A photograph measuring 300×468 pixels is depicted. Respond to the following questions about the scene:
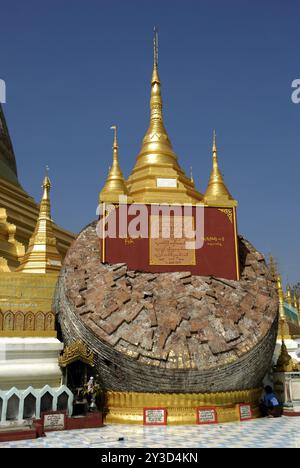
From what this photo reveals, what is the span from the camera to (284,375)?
12.6 metres

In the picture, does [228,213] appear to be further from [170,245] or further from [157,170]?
[157,170]

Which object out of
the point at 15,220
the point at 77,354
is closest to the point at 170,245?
the point at 77,354

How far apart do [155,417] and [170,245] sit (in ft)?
15.6

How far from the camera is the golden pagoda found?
1792 cm

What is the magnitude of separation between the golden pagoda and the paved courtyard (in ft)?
31.3

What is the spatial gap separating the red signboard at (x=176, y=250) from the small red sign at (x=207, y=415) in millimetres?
3776

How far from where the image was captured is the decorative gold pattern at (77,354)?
10664mm

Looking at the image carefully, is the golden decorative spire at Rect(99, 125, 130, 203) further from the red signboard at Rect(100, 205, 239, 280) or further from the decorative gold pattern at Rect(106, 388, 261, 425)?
the decorative gold pattern at Rect(106, 388, 261, 425)

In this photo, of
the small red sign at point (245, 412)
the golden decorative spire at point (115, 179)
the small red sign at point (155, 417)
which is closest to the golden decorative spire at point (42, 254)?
the golden decorative spire at point (115, 179)

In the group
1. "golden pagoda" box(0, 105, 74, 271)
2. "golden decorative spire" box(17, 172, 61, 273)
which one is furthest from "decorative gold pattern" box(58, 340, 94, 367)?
"golden pagoda" box(0, 105, 74, 271)

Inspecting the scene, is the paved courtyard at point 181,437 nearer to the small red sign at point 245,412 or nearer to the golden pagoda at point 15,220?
the small red sign at point 245,412

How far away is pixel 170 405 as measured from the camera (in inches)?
410

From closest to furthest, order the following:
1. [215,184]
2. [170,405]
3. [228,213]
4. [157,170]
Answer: [170,405], [228,213], [157,170], [215,184]
